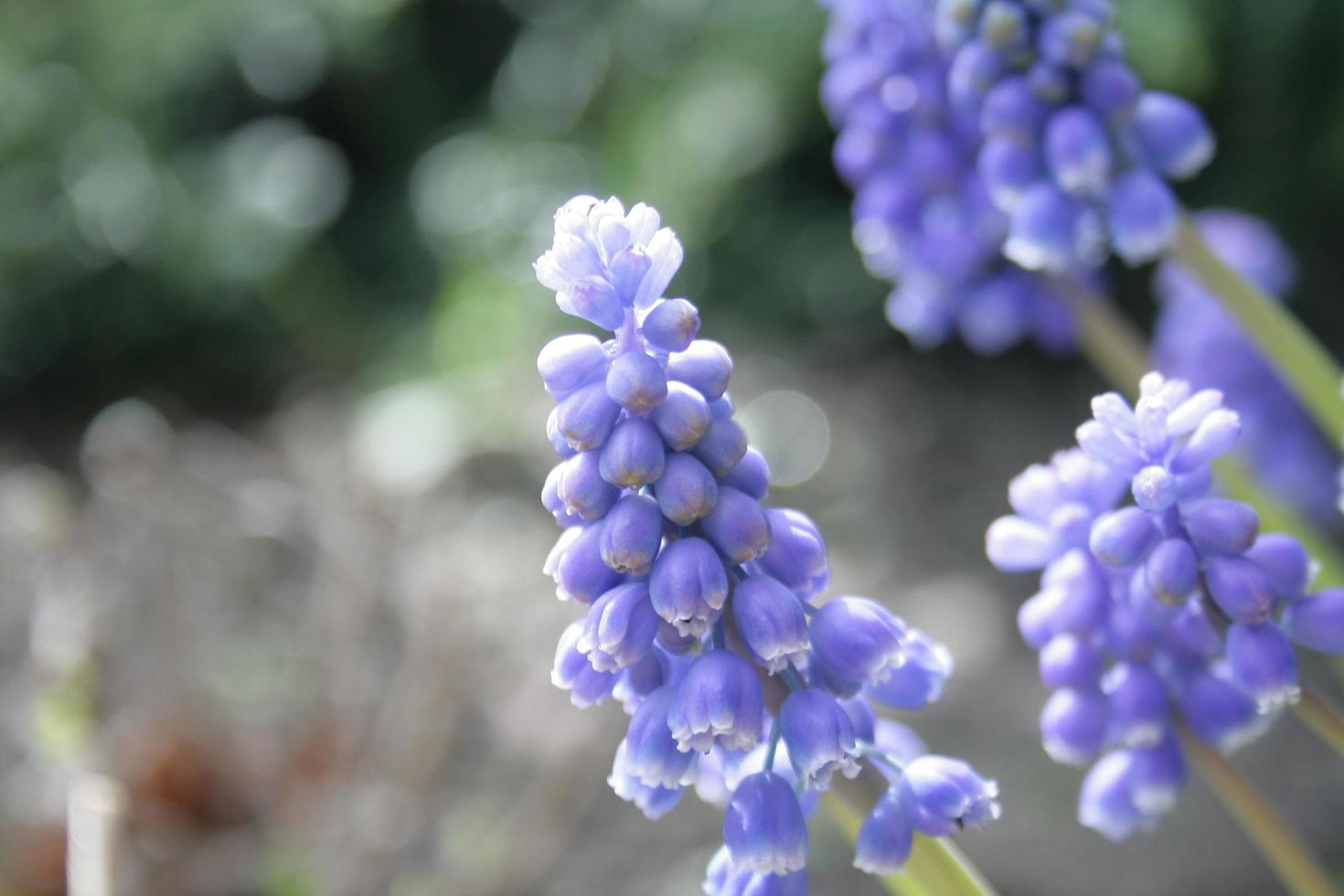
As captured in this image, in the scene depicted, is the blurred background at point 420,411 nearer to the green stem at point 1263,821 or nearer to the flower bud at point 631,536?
the flower bud at point 631,536

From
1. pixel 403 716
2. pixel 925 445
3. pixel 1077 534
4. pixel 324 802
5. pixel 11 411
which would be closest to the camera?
pixel 1077 534

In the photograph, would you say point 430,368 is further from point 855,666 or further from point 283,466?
point 855,666

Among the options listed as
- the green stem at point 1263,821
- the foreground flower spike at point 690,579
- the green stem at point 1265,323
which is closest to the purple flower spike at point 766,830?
the foreground flower spike at point 690,579

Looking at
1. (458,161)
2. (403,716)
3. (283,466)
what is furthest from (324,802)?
(458,161)

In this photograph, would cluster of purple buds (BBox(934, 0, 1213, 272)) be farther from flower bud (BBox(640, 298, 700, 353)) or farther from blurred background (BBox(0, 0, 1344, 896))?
blurred background (BBox(0, 0, 1344, 896))

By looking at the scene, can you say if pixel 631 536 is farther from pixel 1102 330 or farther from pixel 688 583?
pixel 1102 330

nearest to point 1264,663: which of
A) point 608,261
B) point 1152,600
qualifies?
point 1152,600
